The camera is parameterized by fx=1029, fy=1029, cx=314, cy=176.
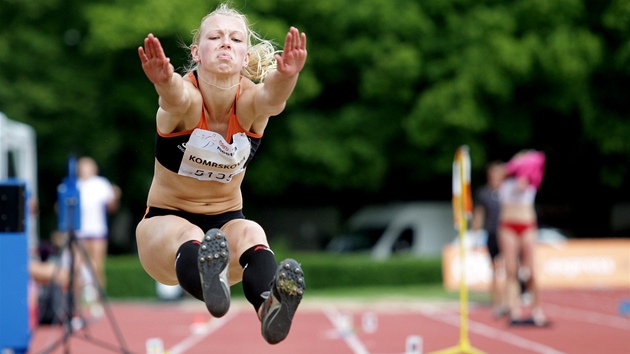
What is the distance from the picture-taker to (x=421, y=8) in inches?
1008

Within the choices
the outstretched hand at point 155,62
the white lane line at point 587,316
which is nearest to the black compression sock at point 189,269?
the outstretched hand at point 155,62

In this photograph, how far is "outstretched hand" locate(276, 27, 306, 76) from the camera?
16.4 ft

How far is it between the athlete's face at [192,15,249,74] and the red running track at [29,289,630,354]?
3.91 m

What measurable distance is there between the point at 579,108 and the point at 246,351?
1644 centimetres

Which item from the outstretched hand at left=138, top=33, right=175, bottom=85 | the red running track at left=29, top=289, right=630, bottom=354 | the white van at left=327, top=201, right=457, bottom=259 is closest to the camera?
the outstretched hand at left=138, top=33, right=175, bottom=85

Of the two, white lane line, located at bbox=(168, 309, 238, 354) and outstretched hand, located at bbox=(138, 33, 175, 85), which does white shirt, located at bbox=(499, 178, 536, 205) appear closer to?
white lane line, located at bbox=(168, 309, 238, 354)

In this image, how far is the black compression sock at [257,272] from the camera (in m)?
5.12

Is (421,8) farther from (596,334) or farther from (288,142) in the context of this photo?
(596,334)

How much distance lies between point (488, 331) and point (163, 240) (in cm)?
776

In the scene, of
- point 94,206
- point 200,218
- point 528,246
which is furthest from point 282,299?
point 94,206

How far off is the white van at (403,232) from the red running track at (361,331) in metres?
6.90

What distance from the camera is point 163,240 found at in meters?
5.38

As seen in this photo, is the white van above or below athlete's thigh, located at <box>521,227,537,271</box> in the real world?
below

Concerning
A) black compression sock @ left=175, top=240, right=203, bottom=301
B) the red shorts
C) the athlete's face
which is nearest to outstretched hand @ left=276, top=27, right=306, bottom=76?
the athlete's face
